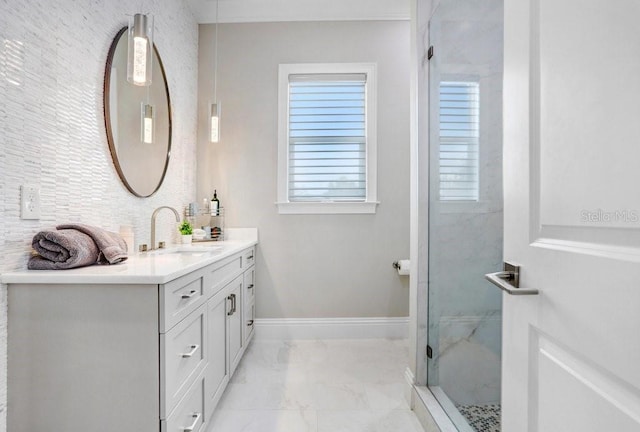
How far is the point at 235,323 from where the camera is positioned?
2.13 m

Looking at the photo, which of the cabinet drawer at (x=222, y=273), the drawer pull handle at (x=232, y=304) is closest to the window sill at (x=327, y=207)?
the cabinet drawer at (x=222, y=273)

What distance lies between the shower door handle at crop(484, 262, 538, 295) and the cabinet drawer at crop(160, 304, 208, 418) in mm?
1080

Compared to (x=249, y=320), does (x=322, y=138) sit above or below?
above

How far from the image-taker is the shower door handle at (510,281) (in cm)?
76

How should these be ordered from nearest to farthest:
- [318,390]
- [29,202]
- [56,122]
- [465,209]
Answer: [29,202] → [56,122] → [465,209] → [318,390]

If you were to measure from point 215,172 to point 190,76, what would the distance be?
0.81 m

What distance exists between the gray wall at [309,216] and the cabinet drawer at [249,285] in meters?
0.09

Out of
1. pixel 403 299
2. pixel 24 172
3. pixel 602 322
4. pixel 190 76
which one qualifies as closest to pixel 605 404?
pixel 602 322

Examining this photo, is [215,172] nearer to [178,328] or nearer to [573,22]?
[178,328]

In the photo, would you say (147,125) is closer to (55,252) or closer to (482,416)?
(55,252)

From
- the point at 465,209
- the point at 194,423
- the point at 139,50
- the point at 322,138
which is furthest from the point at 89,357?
the point at 322,138

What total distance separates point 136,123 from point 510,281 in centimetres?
205

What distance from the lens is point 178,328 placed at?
1267 mm

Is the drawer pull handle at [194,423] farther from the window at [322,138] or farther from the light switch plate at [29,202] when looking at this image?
the window at [322,138]
